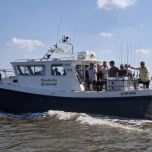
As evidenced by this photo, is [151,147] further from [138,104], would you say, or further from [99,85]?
[99,85]

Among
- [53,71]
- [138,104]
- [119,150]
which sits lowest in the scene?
[119,150]

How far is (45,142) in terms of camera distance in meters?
11.8

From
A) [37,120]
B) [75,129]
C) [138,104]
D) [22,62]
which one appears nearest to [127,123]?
[138,104]

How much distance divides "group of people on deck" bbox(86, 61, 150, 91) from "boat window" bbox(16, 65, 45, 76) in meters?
2.06

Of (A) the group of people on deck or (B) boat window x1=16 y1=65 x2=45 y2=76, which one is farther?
(B) boat window x1=16 y1=65 x2=45 y2=76

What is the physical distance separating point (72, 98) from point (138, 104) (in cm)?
270

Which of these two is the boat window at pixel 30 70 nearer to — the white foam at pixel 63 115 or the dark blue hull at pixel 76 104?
the dark blue hull at pixel 76 104

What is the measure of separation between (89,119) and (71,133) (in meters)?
2.44

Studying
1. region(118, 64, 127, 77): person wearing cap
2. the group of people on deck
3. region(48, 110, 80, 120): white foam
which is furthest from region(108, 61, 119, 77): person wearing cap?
region(48, 110, 80, 120): white foam

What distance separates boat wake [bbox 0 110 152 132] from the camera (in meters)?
14.4

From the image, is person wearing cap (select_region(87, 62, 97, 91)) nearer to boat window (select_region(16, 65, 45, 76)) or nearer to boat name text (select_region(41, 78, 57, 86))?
boat name text (select_region(41, 78, 57, 86))

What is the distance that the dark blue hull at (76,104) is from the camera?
15312mm

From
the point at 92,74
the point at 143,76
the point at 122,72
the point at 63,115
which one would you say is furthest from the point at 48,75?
the point at 143,76

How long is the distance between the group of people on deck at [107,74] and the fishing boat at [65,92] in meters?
0.32
